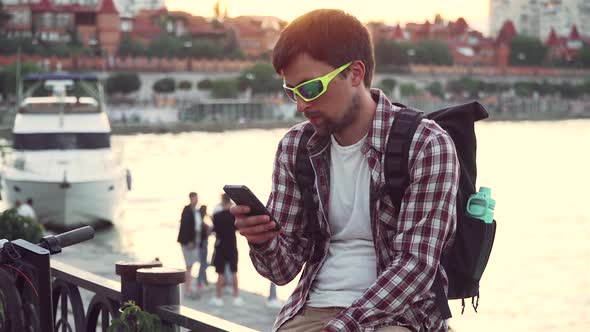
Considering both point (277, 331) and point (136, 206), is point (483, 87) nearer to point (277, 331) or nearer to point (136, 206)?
point (136, 206)

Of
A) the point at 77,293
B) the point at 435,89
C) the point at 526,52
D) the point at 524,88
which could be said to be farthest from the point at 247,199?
the point at 526,52

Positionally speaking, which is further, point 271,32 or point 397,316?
point 271,32

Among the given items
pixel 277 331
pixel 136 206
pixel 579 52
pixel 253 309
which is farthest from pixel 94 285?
pixel 579 52

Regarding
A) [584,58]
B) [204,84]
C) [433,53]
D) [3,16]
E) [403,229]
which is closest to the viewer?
[403,229]

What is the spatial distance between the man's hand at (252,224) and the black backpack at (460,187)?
205 millimetres

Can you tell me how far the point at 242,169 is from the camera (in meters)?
53.8

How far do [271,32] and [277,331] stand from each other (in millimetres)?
104381

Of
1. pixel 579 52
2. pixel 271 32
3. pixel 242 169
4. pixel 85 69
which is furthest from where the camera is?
pixel 579 52

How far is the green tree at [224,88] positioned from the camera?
90.3 meters

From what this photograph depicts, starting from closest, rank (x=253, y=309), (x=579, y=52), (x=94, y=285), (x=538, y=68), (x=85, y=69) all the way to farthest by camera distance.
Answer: (x=94, y=285) → (x=253, y=309) → (x=85, y=69) → (x=538, y=68) → (x=579, y=52)

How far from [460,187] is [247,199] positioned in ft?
1.24

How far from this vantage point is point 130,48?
90312 millimetres

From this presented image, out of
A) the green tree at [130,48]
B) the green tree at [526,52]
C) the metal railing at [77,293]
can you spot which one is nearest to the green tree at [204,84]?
the green tree at [130,48]

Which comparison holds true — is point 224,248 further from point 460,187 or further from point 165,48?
point 165,48
